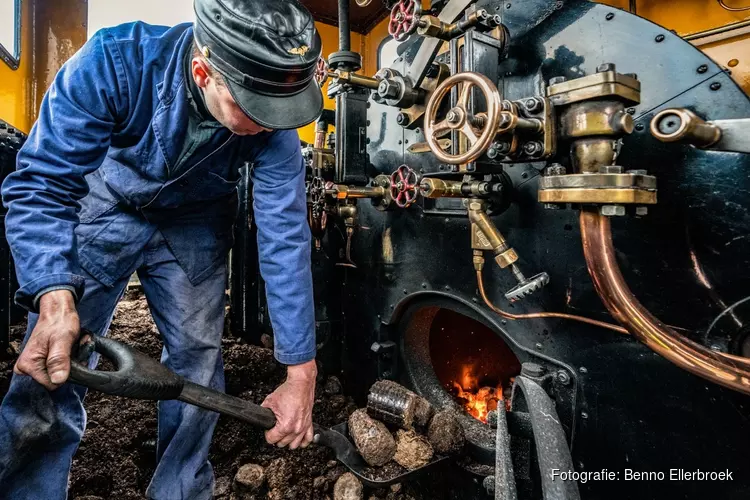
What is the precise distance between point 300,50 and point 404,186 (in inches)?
27.0

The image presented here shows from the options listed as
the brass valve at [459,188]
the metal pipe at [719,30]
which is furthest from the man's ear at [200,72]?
the metal pipe at [719,30]

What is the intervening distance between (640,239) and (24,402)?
181cm

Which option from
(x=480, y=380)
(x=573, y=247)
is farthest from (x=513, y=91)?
(x=480, y=380)

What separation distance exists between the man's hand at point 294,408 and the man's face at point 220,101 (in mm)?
746

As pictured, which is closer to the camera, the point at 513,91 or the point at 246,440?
the point at 513,91

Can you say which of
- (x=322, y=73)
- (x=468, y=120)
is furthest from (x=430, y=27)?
(x=322, y=73)

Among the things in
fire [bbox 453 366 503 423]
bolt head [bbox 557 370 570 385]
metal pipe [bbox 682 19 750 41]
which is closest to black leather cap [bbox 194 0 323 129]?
bolt head [bbox 557 370 570 385]

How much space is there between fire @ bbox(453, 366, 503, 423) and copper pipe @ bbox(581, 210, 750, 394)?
1.43 metres

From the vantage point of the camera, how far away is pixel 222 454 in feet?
6.03

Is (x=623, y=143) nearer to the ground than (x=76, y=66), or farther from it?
nearer to the ground

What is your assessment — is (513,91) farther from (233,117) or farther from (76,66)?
(76,66)

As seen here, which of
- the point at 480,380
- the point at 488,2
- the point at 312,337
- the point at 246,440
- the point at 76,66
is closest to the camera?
the point at 76,66

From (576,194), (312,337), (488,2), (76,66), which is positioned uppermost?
(488,2)

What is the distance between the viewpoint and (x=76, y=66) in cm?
110
